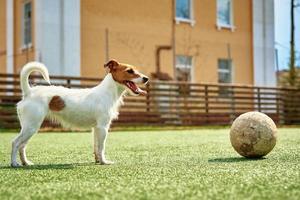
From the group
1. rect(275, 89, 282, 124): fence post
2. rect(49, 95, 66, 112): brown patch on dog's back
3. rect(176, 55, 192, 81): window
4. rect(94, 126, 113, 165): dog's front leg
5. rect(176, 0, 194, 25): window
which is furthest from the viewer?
rect(275, 89, 282, 124): fence post

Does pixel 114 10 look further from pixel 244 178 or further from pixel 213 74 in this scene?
pixel 244 178

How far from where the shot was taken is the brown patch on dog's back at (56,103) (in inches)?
219

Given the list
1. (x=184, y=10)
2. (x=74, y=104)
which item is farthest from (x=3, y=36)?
(x=74, y=104)

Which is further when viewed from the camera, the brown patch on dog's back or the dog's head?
the dog's head

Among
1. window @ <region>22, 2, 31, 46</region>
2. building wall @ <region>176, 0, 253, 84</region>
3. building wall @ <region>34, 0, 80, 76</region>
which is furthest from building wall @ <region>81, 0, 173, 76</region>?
window @ <region>22, 2, 31, 46</region>

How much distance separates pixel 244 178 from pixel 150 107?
45.8ft

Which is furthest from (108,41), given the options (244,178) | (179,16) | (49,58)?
(244,178)

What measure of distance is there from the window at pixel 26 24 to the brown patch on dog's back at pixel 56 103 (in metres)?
13.1

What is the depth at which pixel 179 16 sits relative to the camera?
21344 mm

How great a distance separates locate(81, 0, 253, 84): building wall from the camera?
730 inches

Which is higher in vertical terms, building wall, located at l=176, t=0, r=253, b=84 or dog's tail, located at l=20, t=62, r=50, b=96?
building wall, located at l=176, t=0, r=253, b=84

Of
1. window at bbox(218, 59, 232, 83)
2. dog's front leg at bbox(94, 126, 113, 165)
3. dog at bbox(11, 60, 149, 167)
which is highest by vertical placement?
window at bbox(218, 59, 232, 83)

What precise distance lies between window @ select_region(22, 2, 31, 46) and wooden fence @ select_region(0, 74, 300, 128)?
2.00m

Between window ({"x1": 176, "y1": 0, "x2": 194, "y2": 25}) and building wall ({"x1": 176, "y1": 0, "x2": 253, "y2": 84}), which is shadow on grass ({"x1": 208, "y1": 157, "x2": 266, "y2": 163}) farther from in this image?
window ({"x1": 176, "y1": 0, "x2": 194, "y2": 25})
